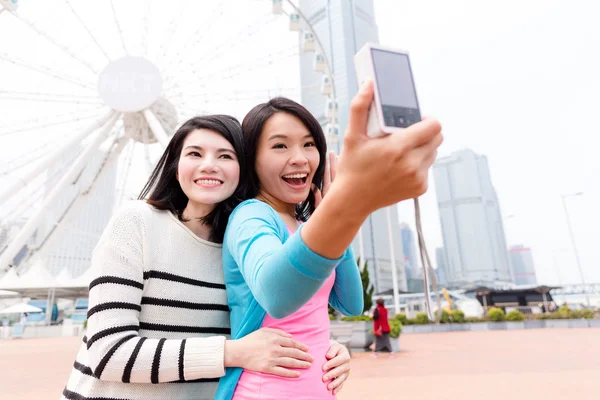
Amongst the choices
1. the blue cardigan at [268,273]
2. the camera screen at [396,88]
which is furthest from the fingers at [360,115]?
the blue cardigan at [268,273]

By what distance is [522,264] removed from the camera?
87375mm

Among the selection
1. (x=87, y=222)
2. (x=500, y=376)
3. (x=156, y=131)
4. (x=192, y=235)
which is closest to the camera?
(x=192, y=235)

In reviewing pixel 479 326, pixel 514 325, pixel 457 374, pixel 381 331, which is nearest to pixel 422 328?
pixel 479 326

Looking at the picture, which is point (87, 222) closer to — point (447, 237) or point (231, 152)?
point (447, 237)

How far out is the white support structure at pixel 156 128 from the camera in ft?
34.3

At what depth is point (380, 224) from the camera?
41969 mm

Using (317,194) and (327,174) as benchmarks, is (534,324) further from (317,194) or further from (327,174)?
(327,174)

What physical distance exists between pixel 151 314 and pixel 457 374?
6573 mm

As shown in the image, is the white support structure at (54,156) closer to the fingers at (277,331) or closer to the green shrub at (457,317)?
the fingers at (277,331)

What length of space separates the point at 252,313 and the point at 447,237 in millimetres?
67158

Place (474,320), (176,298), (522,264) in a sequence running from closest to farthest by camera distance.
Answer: (176,298), (474,320), (522,264)

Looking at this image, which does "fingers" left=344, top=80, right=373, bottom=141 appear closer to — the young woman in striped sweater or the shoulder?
the shoulder

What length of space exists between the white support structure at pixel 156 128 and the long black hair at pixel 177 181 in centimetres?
904

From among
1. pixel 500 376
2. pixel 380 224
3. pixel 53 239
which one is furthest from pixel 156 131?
pixel 380 224
